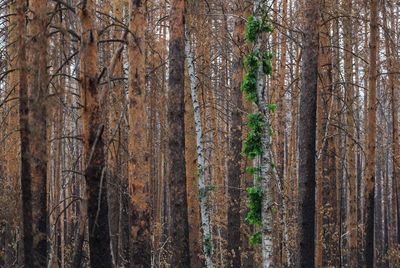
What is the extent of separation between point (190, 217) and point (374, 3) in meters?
6.79

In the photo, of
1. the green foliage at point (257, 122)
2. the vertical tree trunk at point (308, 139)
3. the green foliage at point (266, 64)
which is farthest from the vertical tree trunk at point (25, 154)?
the vertical tree trunk at point (308, 139)

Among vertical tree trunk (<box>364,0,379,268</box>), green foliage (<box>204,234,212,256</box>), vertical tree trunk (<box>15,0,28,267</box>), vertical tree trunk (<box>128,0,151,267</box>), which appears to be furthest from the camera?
vertical tree trunk (<box>364,0,379,268</box>)

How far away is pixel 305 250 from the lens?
8312mm

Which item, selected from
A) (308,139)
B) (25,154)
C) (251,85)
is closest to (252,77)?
(251,85)

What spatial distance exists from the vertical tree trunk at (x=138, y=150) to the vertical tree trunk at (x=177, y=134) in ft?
3.77

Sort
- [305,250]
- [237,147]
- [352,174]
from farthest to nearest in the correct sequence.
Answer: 1. [352,174]
2. [237,147]
3. [305,250]

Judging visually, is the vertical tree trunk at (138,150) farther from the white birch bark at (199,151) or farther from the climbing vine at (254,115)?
the white birch bark at (199,151)

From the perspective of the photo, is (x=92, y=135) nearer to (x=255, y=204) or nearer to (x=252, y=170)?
(x=252, y=170)

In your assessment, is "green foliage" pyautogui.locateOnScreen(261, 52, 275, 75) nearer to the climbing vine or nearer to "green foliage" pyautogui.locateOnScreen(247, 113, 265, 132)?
the climbing vine

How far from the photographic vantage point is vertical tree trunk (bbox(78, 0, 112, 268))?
210 inches

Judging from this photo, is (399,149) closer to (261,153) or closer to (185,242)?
(261,153)

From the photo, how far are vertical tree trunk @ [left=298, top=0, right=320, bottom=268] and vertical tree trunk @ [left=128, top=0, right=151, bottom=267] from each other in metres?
3.45

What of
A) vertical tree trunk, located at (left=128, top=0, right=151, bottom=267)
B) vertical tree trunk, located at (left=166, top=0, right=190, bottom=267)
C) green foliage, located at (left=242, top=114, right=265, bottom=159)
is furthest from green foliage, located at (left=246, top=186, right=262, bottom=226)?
vertical tree trunk, located at (left=128, top=0, right=151, bottom=267)

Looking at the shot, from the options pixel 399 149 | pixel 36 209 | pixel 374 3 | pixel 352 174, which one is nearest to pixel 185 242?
pixel 36 209
